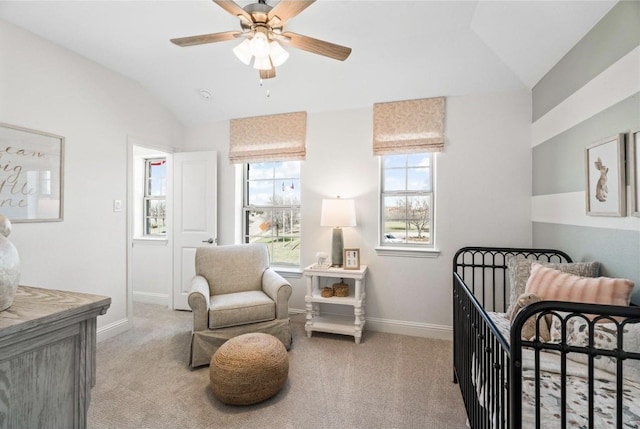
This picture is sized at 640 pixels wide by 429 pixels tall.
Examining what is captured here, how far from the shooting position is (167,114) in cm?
375

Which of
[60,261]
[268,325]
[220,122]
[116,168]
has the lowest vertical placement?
[268,325]

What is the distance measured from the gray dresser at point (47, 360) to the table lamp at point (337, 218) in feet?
7.46

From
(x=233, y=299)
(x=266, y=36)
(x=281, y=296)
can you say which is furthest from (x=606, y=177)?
(x=233, y=299)

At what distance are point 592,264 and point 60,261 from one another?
12.9 feet

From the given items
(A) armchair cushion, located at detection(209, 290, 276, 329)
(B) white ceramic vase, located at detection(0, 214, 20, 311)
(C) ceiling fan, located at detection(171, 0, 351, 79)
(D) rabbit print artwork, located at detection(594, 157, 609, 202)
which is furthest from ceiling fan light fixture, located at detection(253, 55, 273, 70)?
(D) rabbit print artwork, located at detection(594, 157, 609, 202)

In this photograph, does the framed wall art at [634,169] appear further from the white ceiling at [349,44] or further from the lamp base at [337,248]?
the lamp base at [337,248]

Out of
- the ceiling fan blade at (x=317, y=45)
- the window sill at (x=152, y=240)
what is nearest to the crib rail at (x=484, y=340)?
the ceiling fan blade at (x=317, y=45)

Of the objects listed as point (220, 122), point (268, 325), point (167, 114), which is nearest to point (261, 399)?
point (268, 325)

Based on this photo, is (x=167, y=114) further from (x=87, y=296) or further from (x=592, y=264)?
(x=592, y=264)

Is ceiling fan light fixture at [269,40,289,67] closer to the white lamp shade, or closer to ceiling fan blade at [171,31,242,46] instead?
ceiling fan blade at [171,31,242,46]

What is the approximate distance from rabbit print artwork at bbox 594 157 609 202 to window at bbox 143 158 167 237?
186 inches

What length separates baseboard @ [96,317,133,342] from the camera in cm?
292

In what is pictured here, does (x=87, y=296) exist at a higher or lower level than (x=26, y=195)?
lower

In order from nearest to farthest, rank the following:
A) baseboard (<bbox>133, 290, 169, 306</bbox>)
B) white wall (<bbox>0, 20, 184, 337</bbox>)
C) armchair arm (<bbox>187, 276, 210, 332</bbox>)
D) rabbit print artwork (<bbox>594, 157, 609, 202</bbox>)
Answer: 1. rabbit print artwork (<bbox>594, 157, 609, 202</bbox>)
2. white wall (<bbox>0, 20, 184, 337</bbox>)
3. armchair arm (<bbox>187, 276, 210, 332</bbox>)
4. baseboard (<bbox>133, 290, 169, 306</bbox>)
